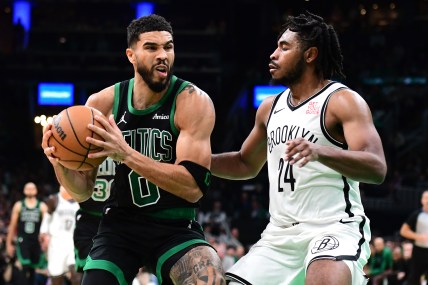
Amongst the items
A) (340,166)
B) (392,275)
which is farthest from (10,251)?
(340,166)

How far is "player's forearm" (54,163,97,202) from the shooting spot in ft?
16.9

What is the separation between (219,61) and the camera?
26.7 m

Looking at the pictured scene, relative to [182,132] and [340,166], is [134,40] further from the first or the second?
[340,166]

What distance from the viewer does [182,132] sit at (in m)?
5.11

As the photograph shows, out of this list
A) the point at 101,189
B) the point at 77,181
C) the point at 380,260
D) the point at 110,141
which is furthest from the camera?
the point at 380,260

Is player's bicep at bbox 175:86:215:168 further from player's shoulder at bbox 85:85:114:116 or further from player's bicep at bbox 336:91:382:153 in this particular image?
player's bicep at bbox 336:91:382:153

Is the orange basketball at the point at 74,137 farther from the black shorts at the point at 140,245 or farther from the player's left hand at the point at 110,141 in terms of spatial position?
the black shorts at the point at 140,245

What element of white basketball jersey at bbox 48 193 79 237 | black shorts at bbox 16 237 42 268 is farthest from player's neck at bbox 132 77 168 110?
black shorts at bbox 16 237 42 268

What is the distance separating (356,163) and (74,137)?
1550 mm

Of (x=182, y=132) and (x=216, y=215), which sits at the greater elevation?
(x=182, y=132)

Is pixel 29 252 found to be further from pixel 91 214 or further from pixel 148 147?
pixel 148 147

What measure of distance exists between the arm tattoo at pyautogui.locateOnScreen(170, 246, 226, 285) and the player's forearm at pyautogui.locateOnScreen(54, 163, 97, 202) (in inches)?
31.0

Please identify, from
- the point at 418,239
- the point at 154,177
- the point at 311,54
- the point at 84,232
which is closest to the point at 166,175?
Answer: the point at 154,177

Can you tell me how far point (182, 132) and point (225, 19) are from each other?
24.2 m
